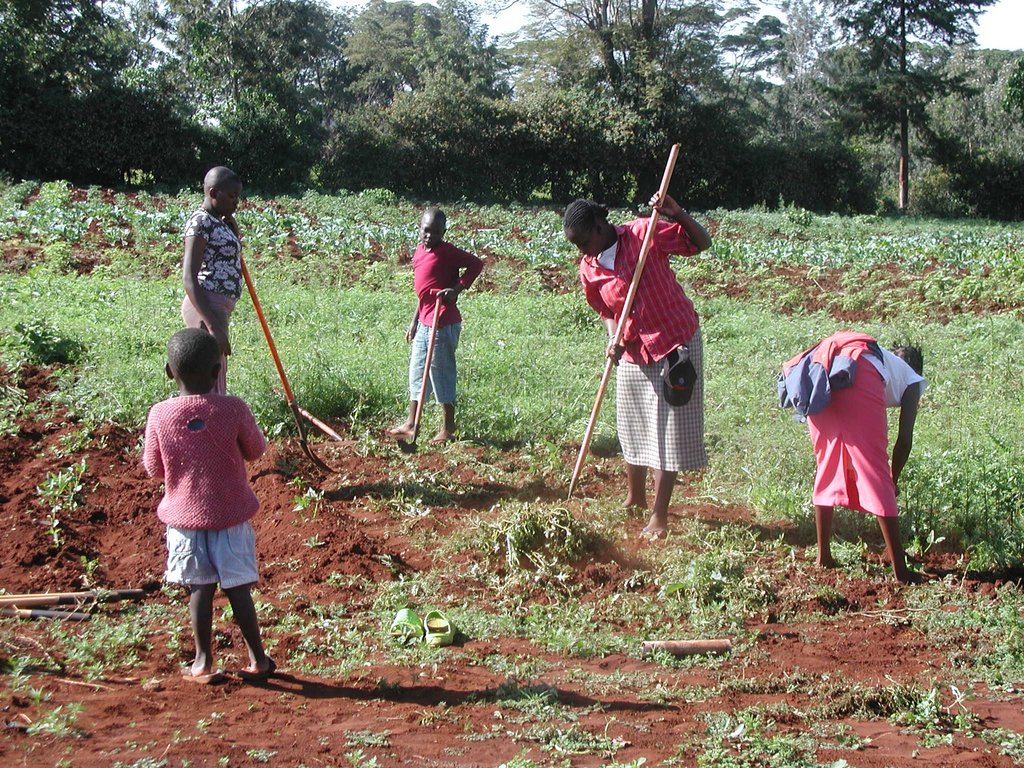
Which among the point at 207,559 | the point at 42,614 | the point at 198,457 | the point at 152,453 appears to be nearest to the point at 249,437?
the point at 198,457

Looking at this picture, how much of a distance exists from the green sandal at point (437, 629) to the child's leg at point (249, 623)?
2.35ft

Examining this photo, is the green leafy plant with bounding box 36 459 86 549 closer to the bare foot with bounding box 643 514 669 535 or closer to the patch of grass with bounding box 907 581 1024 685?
the bare foot with bounding box 643 514 669 535

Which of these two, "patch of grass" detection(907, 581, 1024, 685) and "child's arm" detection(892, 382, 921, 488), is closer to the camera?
"patch of grass" detection(907, 581, 1024, 685)

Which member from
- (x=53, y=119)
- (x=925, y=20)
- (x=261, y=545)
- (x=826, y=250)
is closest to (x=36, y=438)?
(x=261, y=545)

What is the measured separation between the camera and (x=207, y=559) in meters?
3.97

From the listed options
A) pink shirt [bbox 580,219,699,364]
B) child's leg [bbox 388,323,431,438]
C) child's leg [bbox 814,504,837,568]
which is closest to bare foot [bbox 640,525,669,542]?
child's leg [bbox 814,504,837,568]

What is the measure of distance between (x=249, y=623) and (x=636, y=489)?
2.66m

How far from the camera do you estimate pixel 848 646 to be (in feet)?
14.9

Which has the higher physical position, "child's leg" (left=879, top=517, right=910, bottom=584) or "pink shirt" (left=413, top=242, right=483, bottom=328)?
"pink shirt" (left=413, top=242, right=483, bottom=328)

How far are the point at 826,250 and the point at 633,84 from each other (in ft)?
52.5

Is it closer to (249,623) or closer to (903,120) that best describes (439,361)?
(249,623)

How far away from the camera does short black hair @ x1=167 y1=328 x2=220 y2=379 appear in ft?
13.0

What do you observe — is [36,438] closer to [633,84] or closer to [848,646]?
[848,646]

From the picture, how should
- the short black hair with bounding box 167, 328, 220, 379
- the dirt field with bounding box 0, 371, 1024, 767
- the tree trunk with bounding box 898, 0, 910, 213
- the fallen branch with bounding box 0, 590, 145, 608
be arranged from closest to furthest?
the dirt field with bounding box 0, 371, 1024, 767 → the short black hair with bounding box 167, 328, 220, 379 → the fallen branch with bounding box 0, 590, 145, 608 → the tree trunk with bounding box 898, 0, 910, 213
